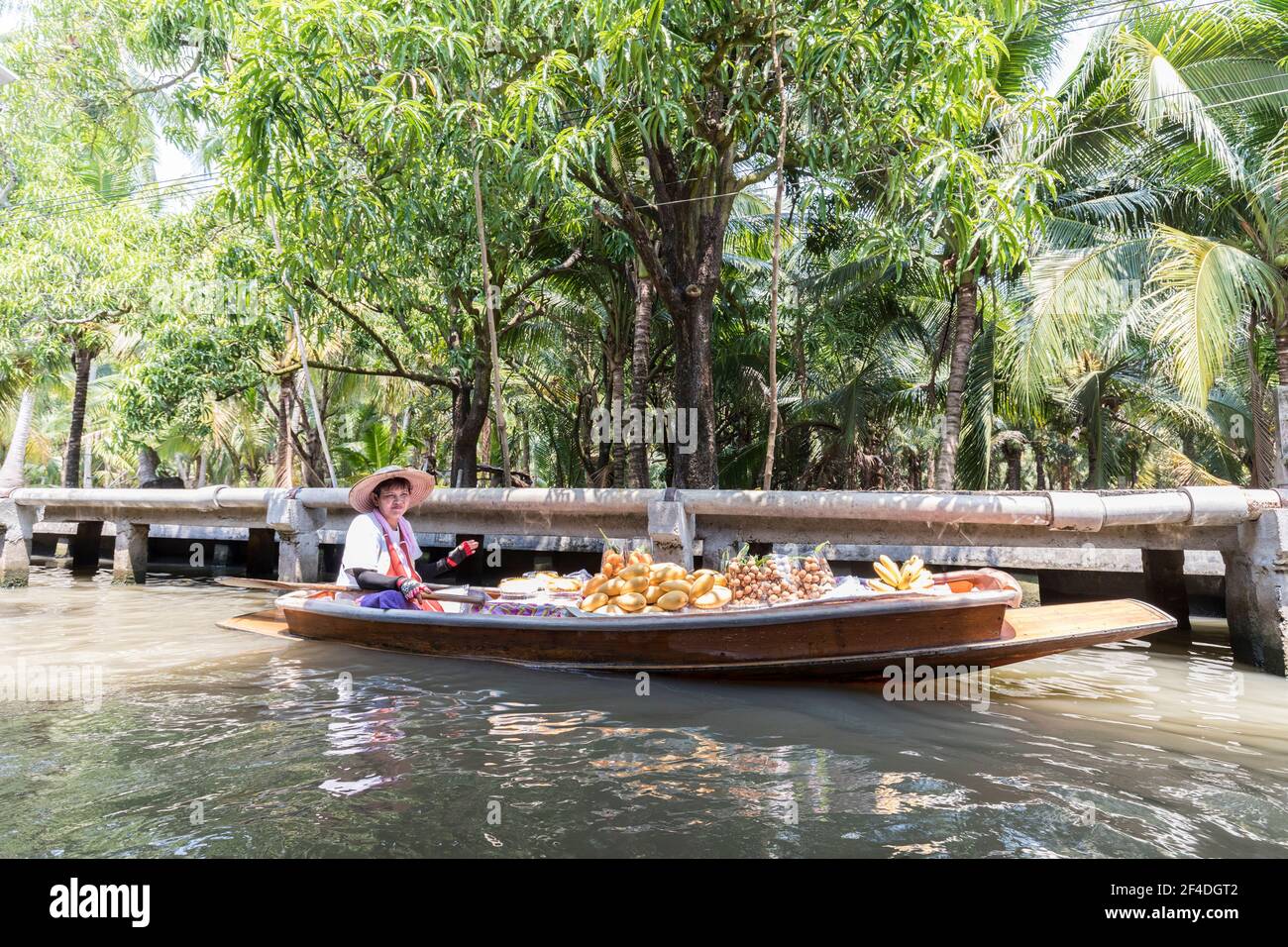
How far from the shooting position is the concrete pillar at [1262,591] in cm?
624

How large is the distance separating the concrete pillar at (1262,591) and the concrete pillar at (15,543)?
14.7 m

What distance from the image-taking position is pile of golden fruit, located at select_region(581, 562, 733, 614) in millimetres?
5855

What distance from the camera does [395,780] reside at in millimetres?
3977

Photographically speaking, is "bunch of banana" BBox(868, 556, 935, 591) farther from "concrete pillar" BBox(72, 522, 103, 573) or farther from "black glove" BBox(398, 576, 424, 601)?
"concrete pillar" BBox(72, 522, 103, 573)

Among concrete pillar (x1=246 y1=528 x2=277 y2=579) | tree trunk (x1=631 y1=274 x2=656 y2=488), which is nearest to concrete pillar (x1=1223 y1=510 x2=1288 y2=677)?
tree trunk (x1=631 y1=274 x2=656 y2=488)

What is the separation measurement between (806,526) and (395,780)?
15.3ft

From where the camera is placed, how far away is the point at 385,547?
22.5 ft

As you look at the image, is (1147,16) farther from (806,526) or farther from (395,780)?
(395,780)

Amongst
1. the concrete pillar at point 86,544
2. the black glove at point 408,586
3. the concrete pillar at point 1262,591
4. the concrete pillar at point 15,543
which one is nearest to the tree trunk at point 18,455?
the concrete pillar at point 15,543

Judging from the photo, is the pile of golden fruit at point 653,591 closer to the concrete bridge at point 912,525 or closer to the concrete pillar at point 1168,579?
the concrete bridge at point 912,525

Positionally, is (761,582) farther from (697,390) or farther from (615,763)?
(697,390)

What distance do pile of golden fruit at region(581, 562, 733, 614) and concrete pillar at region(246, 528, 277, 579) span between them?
9.77 metres

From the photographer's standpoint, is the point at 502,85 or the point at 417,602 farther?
the point at 502,85
